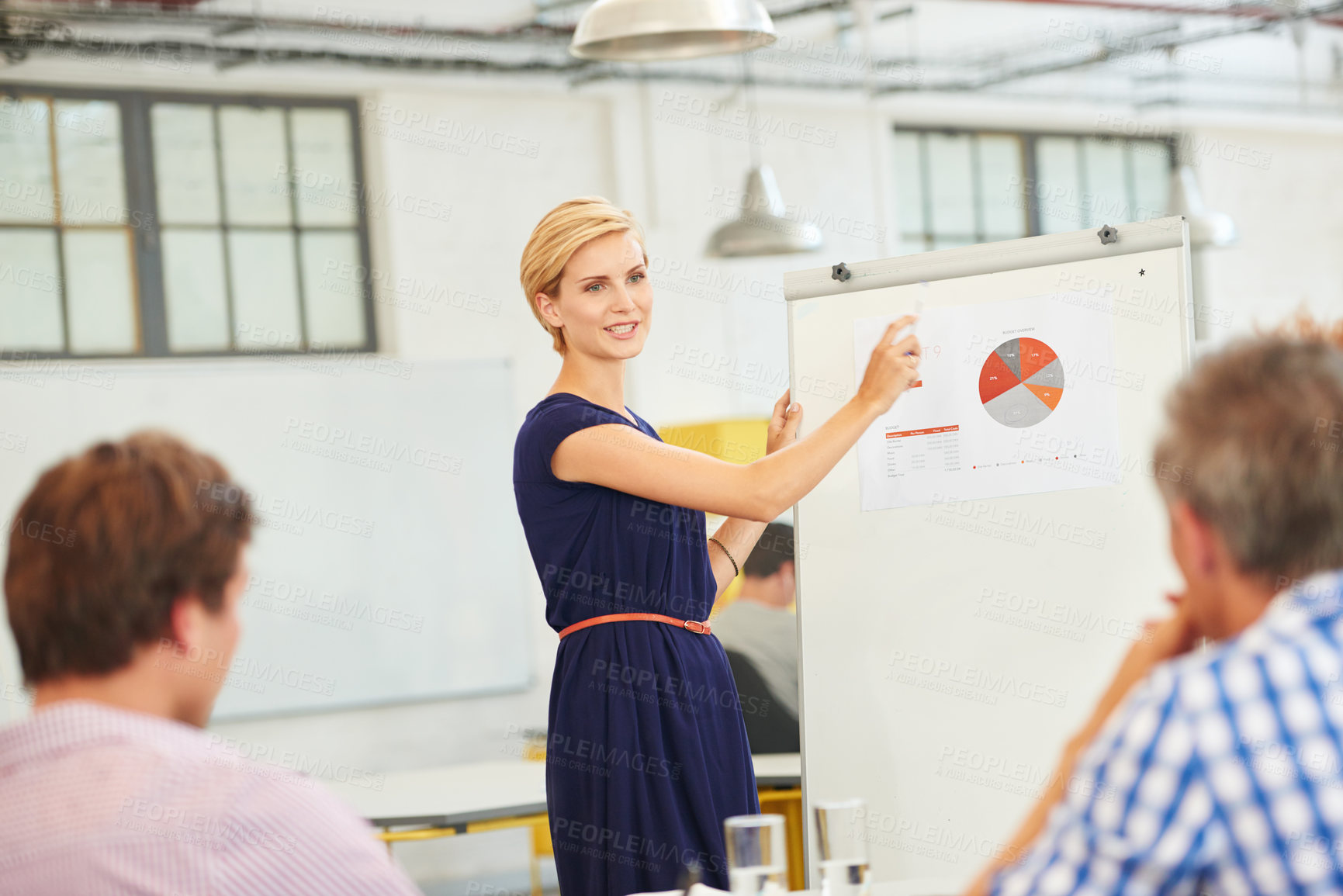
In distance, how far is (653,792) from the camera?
6.59 feet

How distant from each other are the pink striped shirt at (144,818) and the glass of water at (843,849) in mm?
524

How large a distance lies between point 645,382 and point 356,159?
1.73 meters

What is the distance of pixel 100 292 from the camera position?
5703mm

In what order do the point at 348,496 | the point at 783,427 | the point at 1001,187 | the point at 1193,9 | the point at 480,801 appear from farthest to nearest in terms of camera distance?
1. the point at 1001,187
2. the point at 1193,9
3. the point at 348,496
4. the point at 480,801
5. the point at 783,427

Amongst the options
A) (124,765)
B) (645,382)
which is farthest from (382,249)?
(124,765)

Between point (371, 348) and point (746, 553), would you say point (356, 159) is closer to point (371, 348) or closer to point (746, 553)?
point (371, 348)

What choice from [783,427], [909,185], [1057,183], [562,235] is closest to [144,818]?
[562,235]

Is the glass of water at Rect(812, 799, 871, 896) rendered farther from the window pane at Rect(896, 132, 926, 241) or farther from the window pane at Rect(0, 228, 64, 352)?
the window pane at Rect(896, 132, 926, 241)

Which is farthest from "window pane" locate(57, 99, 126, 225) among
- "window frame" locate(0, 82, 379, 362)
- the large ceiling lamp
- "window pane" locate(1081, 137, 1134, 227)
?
"window pane" locate(1081, 137, 1134, 227)

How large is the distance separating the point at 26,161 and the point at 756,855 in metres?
5.28

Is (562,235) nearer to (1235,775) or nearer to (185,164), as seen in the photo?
(1235,775)

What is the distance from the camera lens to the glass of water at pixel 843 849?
4.53 ft

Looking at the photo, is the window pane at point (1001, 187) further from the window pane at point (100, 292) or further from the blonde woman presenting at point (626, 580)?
the blonde woman presenting at point (626, 580)

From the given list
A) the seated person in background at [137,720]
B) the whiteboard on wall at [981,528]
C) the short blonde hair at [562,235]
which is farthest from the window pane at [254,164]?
the seated person in background at [137,720]
